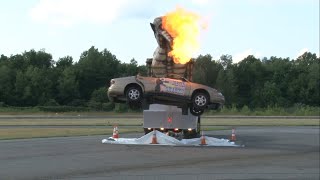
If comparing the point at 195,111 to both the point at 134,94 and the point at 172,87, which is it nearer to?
the point at 172,87

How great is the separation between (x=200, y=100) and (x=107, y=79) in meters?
75.2

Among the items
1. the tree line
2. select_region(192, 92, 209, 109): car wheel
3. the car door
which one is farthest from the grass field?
the tree line

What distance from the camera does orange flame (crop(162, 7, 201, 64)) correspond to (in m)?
20.6

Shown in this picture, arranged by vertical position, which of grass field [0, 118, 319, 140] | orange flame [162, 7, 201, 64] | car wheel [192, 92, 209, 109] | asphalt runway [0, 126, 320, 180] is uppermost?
orange flame [162, 7, 201, 64]

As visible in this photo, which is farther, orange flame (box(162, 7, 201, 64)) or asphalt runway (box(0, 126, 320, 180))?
orange flame (box(162, 7, 201, 64))

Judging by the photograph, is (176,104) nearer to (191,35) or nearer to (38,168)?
(191,35)

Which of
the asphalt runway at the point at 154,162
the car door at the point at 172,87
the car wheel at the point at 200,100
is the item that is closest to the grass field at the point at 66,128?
the asphalt runway at the point at 154,162

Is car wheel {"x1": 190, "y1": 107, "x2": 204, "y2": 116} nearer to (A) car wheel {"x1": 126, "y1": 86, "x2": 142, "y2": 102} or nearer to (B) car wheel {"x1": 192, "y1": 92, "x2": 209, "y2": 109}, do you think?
(B) car wheel {"x1": 192, "y1": 92, "x2": 209, "y2": 109}

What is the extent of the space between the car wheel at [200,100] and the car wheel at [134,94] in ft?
6.79

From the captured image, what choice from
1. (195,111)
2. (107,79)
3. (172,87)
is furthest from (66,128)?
(107,79)

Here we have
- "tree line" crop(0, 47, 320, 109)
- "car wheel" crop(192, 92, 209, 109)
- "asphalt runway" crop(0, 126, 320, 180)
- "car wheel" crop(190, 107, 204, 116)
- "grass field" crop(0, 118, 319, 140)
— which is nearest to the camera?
"asphalt runway" crop(0, 126, 320, 180)

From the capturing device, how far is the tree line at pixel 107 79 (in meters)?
83.1

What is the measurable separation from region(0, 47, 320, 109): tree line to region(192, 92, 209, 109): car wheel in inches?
2153

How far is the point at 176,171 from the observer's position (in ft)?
40.1
